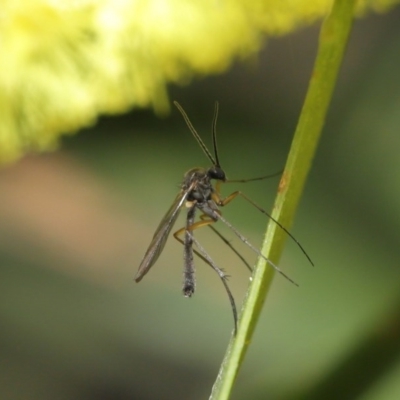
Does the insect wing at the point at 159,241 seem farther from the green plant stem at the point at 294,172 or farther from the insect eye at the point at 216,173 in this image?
the green plant stem at the point at 294,172

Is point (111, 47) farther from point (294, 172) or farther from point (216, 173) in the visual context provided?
point (294, 172)

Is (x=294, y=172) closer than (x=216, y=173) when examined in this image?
Yes

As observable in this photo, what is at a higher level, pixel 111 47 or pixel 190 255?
pixel 111 47

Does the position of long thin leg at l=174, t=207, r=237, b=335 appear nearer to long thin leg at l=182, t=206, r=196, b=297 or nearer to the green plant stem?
long thin leg at l=182, t=206, r=196, b=297

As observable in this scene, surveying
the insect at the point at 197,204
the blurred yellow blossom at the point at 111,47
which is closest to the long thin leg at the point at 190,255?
the insect at the point at 197,204

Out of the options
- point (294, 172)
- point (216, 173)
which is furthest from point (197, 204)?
point (294, 172)

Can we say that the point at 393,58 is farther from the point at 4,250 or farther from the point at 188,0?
the point at 4,250
